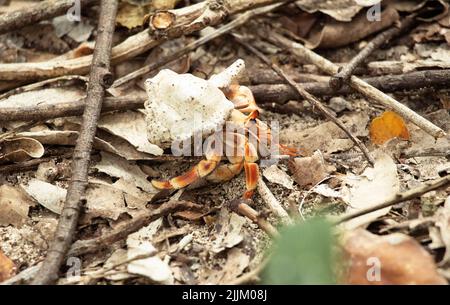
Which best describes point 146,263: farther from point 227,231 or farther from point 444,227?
point 444,227

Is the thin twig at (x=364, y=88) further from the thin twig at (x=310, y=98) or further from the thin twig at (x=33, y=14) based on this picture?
the thin twig at (x=33, y=14)

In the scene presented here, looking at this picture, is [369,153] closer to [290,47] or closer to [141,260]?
[290,47]

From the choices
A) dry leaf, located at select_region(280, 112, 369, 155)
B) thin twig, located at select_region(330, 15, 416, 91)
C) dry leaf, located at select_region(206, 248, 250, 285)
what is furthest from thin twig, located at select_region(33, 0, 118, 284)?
thin twig, located at select_region(330, 15, 416, 91)

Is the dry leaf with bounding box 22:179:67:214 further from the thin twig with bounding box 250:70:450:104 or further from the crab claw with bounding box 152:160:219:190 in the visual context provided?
the thin twig with bounding box 250:70:450:104

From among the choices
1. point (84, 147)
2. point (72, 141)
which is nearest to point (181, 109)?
point (84, 147)
